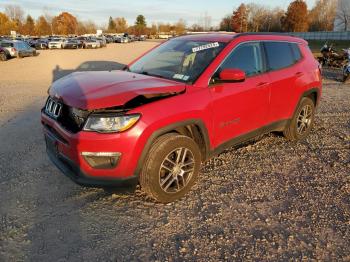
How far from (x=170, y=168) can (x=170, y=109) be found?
2.21 feet

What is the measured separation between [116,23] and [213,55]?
14522cm

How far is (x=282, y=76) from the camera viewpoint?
4.68 metres

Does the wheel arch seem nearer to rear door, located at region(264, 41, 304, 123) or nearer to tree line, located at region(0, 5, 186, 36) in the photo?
rear door, located at region(264, 41, 304, 123)

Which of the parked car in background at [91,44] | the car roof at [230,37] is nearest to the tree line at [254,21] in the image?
the parked car in background at [91,44]

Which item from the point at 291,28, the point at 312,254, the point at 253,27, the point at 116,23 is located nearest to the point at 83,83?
the point at 312,254

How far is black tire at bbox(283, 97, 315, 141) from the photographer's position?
527 cm

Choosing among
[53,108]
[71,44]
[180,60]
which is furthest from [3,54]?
[180,60]

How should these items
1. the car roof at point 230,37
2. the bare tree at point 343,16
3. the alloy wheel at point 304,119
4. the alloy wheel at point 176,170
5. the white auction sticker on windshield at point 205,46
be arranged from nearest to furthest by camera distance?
1. the alloy wheel at point 176,170
2. the white auction sticker on windshield at point 205,46
3. the car roof at point 230,37
4. the alloy wheel at point 304,119
5. the bare tree at point 343,16

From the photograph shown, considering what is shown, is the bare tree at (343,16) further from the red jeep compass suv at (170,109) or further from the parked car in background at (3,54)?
the red jeep compass suv at (170,109)

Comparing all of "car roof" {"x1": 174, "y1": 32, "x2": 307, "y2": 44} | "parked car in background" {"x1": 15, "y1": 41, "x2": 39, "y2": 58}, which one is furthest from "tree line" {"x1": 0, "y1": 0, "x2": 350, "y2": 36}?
"car roof" {"x1": 174, "y1": 32, "x2": 307, "y2": 44}

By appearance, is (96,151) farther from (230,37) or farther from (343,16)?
(343,16)

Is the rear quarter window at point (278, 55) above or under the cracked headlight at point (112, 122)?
above

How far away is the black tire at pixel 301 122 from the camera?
5269mm

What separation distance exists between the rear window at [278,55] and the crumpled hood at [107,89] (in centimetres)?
169
